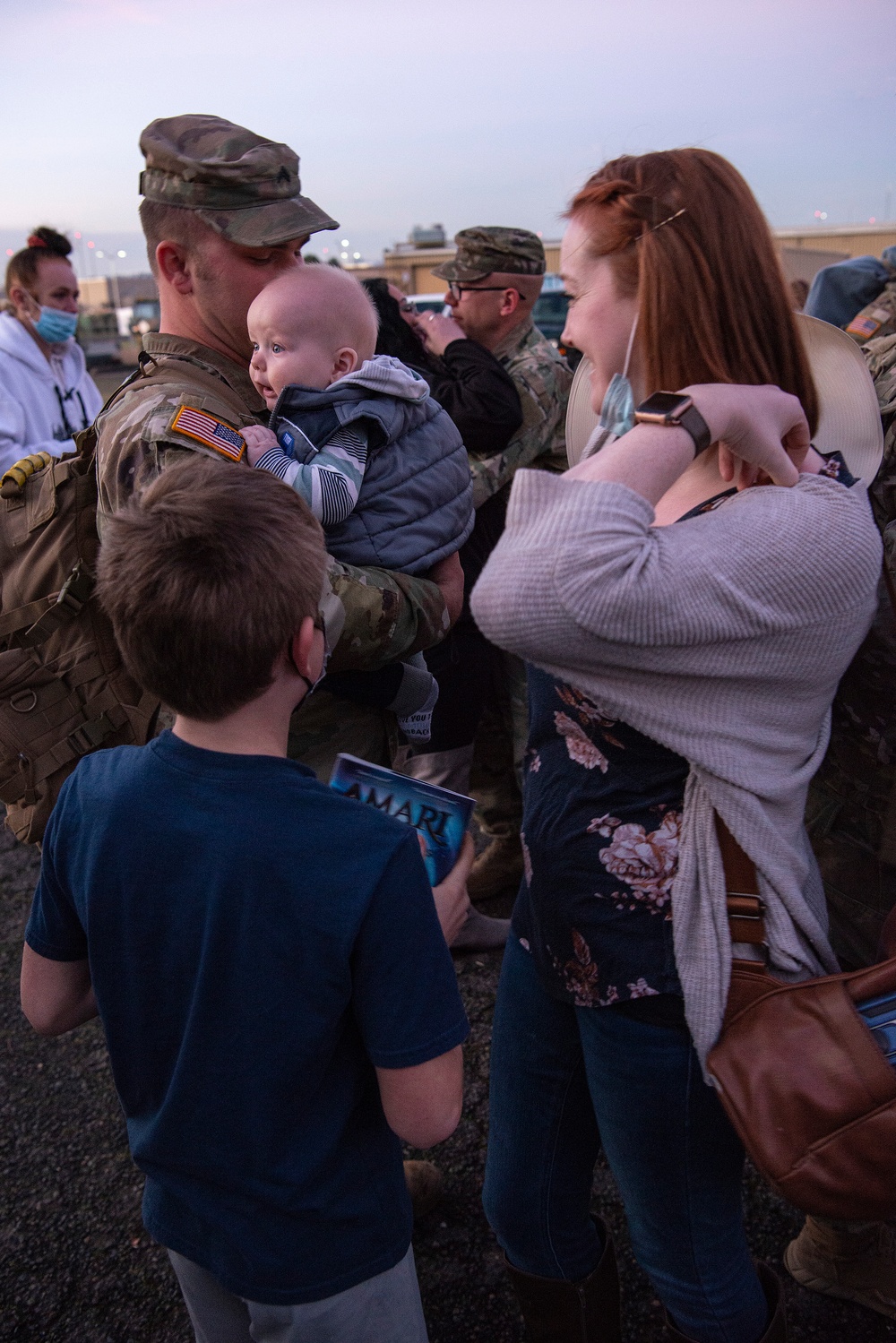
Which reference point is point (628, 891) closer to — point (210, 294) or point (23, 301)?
point (210, 294)

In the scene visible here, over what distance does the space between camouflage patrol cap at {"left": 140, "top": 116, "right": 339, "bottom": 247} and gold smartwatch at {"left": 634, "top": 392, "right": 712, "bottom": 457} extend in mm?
1019

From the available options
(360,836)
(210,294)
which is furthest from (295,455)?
(360,836)

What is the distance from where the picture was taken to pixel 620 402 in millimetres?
1553

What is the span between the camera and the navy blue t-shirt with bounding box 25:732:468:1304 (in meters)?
1.12

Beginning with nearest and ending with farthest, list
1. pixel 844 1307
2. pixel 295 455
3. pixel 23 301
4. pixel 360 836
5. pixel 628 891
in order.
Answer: pixel 360 836 → pixel 628 891 → pixel 295 455 → pixel 844 1307 → pixel 23 301

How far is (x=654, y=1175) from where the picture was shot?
1419 mm

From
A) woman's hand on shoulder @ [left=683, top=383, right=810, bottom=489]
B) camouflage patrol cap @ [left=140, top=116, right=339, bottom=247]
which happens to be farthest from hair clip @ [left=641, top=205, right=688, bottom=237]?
camouflage patrol cap @ [left=140, top=116, right=339, bottom=247]

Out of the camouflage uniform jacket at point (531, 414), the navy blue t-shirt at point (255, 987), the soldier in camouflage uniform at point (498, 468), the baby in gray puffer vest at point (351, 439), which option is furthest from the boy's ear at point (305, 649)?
the camouflage uniform jacket at point (531, 414)

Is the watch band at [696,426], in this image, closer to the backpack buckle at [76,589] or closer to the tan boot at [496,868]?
the backpack buckle at [76,589]

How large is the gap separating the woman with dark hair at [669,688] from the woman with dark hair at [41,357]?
158 inches

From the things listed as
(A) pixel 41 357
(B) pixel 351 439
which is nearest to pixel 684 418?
(B) pixel 351 439

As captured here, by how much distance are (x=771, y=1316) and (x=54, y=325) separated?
5374 mm

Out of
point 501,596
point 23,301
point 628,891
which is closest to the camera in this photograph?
point 501,596

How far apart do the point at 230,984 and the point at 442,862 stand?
38cm
